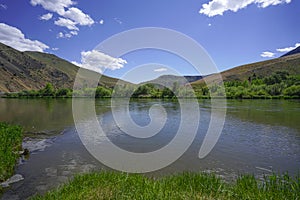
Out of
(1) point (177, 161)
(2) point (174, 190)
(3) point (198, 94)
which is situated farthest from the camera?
(3) point (198, 94)

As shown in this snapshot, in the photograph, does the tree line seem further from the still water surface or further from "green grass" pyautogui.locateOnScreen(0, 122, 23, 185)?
"green grass" pyautogui.locateOnScreen(0, 122, 23, 185)

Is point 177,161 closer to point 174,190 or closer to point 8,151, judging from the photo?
point 174,190

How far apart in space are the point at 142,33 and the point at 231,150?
9669 millimetres

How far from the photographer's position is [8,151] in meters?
11.4

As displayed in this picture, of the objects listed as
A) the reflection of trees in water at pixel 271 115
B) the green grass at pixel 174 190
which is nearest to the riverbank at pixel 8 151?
the green grass at pixel 174 190

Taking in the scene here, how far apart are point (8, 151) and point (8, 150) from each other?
29 cm

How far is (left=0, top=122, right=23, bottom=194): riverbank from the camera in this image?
9.70 m

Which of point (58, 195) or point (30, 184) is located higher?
point (58, 195)

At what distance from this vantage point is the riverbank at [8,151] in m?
9.70

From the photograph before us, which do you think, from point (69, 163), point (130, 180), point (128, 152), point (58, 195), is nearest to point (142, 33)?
point (128, 152)

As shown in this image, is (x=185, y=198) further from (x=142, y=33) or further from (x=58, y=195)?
(x=142, y=33)

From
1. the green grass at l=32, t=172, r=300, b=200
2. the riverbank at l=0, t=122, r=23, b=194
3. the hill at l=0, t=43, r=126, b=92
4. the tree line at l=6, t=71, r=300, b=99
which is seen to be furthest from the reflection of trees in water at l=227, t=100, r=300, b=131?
the hill at l=0, t=43, r=126, b=92

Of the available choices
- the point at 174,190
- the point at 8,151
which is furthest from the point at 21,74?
the point at 174,190

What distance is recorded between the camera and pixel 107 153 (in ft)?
46.7
